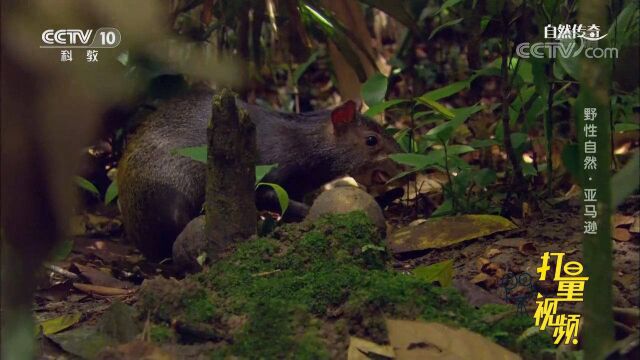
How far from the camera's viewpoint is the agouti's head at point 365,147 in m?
4.91

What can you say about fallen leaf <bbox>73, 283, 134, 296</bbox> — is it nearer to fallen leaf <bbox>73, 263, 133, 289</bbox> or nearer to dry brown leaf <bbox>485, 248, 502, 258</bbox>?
fallen leaf <bbox>73, 263, 133, 289</bbox>

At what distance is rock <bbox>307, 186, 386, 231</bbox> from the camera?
11.4 ft

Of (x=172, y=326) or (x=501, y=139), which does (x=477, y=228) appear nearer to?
(x=501, y=139)

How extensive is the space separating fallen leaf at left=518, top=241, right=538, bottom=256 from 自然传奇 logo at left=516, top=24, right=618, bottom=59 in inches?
25.3

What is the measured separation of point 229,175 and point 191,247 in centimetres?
51

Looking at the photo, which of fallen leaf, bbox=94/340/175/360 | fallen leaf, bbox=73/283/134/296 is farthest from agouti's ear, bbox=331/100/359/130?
fallen leaf, bbox=94/340/175/360

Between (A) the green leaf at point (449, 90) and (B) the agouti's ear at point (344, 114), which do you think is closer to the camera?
(A) the green leaf at point (449, 90)

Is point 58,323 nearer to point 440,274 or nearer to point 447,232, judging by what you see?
point 440,274

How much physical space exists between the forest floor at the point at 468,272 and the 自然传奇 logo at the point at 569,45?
61 centimetres

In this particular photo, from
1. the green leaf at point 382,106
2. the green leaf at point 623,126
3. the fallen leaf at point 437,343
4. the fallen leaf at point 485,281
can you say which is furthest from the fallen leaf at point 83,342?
the green leaf at point 623,126

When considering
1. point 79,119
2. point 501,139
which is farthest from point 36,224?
point 501,139

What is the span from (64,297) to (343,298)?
47.1 inches

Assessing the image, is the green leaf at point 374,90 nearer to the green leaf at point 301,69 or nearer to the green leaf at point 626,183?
the green leaf at point 301,69

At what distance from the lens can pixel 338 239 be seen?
2848 millimetres
